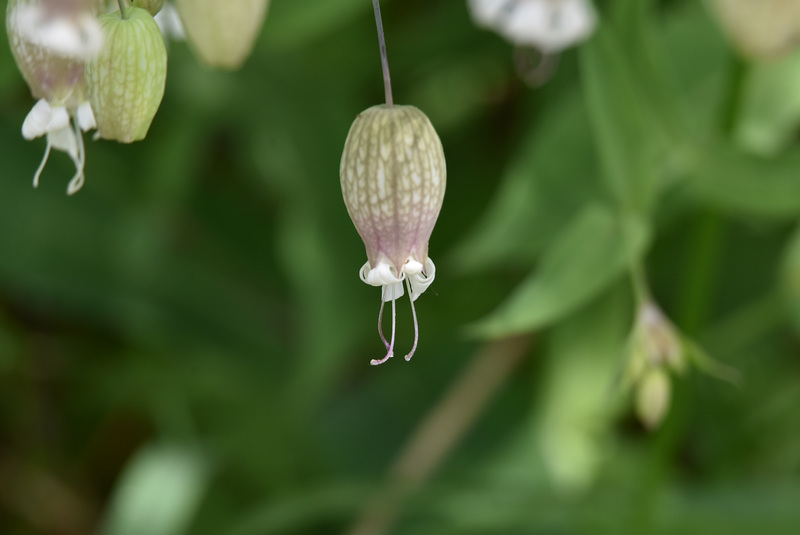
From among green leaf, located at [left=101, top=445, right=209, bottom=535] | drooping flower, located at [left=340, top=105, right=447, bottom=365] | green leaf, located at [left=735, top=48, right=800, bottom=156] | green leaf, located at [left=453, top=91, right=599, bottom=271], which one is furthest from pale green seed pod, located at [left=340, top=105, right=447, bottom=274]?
green leaf, located at [left=101, top=445, right=209, bottom=535]

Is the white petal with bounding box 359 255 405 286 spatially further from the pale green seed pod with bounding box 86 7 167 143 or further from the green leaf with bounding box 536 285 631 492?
the green leaf with bounding box 536 285 631 492

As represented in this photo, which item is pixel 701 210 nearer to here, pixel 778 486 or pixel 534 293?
pixel 534 293

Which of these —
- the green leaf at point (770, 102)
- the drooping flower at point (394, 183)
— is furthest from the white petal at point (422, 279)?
the green leaf at point (770, 102)

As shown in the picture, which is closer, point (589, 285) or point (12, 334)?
point (589, 285)

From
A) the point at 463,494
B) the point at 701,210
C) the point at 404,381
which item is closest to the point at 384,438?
the point at 404,381

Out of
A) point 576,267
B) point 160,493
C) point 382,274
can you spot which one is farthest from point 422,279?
point 160,493

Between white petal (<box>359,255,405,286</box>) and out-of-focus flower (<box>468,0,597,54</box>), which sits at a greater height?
out-of-focus flower (<box>468,0,597,54</box>)

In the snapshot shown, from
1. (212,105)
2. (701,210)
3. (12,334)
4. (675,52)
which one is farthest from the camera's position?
(12,334)

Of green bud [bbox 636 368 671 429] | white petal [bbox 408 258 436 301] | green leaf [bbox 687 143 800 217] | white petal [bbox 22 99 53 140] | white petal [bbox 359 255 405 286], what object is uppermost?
white petal [bbox 22 99 53 140]
